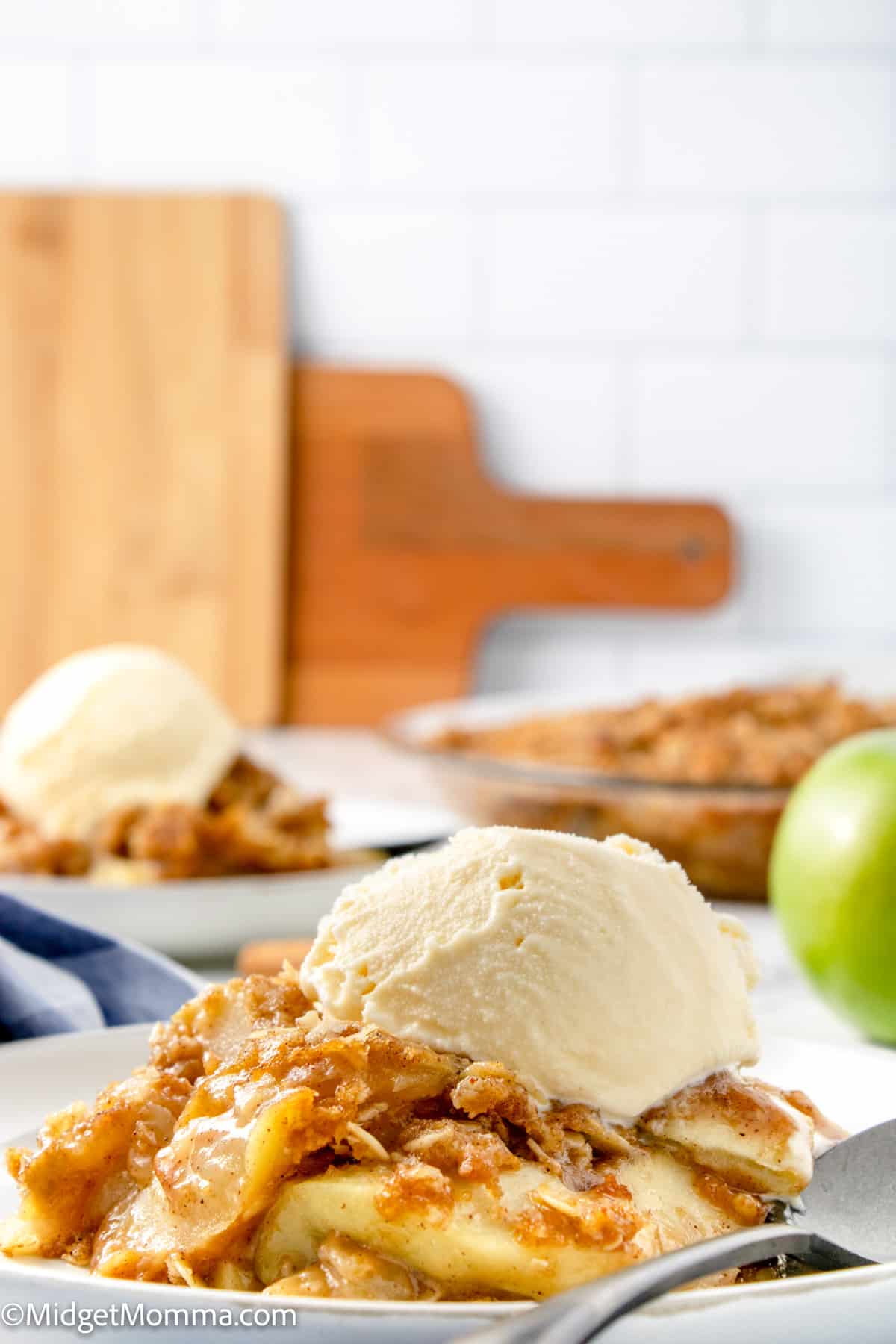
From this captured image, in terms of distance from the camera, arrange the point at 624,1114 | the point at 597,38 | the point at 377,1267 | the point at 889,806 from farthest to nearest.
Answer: the point at 597,38 < the point at 889,806 < the point at 624,1114 < the point at 377,1267

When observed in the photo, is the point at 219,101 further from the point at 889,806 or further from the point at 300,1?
the point at 889,806

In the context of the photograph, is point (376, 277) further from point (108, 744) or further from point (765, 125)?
point (108, 744)

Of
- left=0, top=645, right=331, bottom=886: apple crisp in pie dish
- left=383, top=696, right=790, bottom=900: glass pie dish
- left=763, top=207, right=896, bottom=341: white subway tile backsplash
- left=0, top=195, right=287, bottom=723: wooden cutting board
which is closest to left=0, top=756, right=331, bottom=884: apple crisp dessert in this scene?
left=0, top=645, right=331, bottom=886: apple crisp in pie dish

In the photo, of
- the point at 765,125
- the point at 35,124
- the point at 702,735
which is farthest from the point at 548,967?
the point at 35,124

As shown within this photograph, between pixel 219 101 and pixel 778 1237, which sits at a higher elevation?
pixel 219 101

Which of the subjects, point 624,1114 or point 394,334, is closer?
point 624,1114

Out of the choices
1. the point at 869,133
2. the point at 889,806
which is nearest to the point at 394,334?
the point at 869,133

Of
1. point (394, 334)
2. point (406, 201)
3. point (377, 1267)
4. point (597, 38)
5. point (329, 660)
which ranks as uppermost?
point (597, 38)

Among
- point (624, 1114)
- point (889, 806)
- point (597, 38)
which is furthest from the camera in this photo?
point (597, 38)
